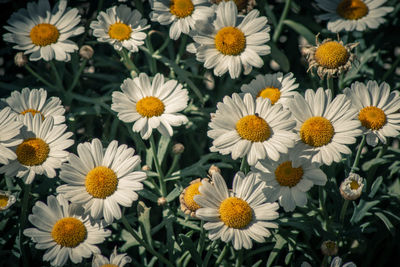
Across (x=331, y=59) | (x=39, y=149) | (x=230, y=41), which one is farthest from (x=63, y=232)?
(x=331, y=59)

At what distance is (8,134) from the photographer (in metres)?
1.49

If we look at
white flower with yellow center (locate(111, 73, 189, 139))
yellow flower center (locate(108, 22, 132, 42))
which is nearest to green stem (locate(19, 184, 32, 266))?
white flower with yellow center (locate(111, 73, 189, 139))

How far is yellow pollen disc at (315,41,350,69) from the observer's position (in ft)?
5.37

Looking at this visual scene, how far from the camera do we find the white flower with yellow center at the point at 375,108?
157 cm

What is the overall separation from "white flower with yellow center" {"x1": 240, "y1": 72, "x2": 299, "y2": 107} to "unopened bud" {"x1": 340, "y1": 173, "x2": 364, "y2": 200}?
0.39 m

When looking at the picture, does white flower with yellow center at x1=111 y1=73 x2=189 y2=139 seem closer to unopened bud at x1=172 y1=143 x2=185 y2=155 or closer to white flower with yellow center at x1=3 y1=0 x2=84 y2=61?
unopened bud at x1=172 y1=143 x2=185 y2=155

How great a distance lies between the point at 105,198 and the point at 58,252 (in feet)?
0.81

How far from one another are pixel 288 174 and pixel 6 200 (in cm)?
102

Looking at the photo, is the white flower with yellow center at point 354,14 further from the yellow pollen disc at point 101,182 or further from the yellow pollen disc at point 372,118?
the yellow pollen disc at point 101,182

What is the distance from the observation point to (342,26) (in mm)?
2051

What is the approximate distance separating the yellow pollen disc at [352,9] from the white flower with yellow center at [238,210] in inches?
42.4

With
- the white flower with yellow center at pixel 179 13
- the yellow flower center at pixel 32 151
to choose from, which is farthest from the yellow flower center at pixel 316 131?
the yellow flower center at pixel 32 151

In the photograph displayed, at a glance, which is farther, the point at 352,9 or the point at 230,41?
the point at 352,9

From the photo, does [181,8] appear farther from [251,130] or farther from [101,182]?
[101,182]
